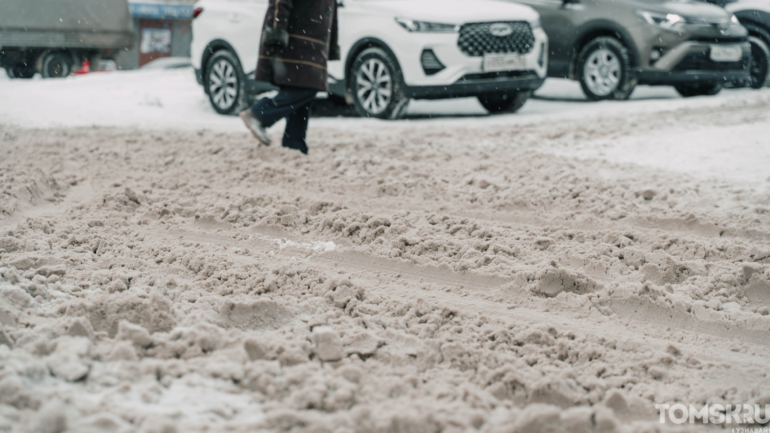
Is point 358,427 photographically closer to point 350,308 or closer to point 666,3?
point 350,308

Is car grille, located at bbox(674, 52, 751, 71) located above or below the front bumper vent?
above

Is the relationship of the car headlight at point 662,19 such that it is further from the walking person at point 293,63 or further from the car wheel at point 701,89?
the walking person at point 293,63

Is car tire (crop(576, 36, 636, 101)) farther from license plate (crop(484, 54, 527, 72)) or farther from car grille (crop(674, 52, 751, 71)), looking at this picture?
license plate (crop(484, 54, 527, 72))

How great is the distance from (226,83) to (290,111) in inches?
143

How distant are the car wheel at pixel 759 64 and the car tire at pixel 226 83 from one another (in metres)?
7.54

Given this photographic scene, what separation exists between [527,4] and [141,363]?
890cm

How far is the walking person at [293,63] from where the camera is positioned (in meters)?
5.55

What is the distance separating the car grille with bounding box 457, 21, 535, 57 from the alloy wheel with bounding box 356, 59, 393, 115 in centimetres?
90

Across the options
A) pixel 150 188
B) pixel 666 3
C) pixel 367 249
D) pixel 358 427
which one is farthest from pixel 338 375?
pixel 666 3

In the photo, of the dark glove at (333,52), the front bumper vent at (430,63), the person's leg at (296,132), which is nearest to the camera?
the person's leg at (296,132)

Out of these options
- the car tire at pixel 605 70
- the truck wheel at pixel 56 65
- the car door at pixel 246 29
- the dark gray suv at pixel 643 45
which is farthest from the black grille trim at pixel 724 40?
the truck wheel at pixel 56 65

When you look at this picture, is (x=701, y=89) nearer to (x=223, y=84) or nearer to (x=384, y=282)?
(x=223, y=84)

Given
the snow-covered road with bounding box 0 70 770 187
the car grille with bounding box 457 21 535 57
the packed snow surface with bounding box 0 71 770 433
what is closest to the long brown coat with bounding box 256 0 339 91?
the packed snow surface with bounding box 0 71 770 433

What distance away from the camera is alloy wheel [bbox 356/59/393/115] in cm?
787
